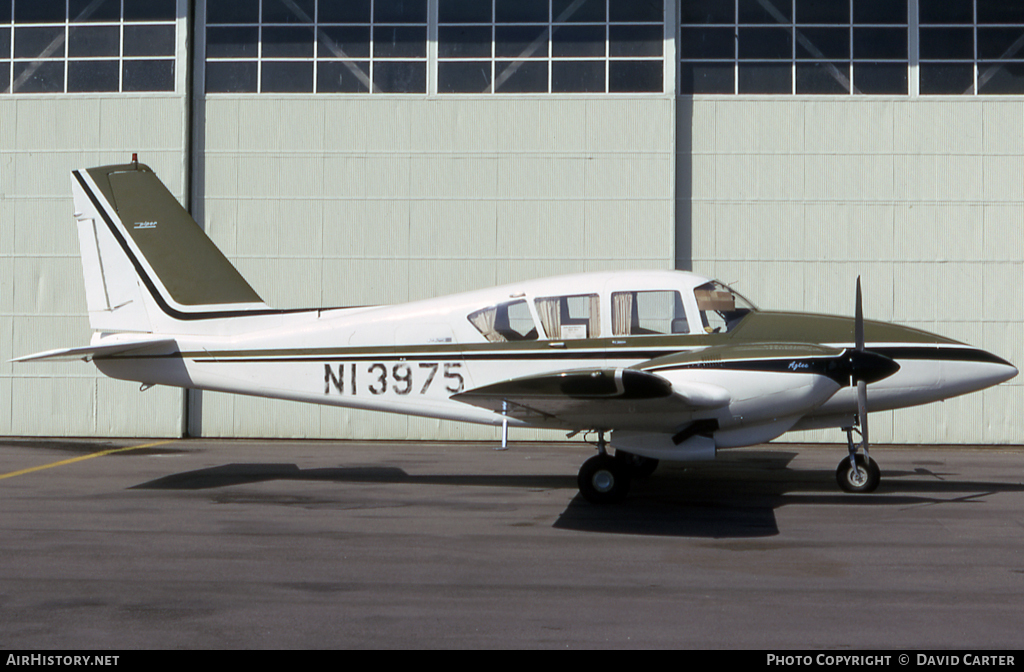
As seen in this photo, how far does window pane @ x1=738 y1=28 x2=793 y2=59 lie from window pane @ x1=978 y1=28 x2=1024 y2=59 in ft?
10.6

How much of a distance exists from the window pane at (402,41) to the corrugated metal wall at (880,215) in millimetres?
4655

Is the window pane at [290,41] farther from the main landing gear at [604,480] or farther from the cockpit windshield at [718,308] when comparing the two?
the main landing gear at [604,480]

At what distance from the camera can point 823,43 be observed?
598 inches

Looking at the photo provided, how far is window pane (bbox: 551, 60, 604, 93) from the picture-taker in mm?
15188

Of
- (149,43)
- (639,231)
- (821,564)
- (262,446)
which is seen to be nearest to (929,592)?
(821,564)

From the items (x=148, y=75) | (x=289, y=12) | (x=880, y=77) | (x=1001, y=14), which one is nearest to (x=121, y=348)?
(x=148, y=75)

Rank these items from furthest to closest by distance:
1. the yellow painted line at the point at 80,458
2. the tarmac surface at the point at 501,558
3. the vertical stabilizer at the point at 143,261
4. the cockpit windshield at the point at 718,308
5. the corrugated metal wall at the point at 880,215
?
1. the corrugated metal wall at the point at 880,215
2. the yellow painted line at the point at 80,458
3. the vertical stabilizer at the point at 143,261
4. the cockpit windshield at the point at 718,308
5. the tarmac surface at the point at 501,558

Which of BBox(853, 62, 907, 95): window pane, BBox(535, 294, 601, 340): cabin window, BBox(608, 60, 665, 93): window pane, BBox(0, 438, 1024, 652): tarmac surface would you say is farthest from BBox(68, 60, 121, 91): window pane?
BBox(853, 62, 907, 95): window pane

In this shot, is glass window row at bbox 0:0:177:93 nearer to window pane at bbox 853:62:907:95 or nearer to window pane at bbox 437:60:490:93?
window pane at bbox 437:60:490:93

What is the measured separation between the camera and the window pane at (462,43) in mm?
15281

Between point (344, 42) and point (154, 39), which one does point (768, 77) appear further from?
point (154, 39)

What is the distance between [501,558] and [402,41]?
36.5 ft

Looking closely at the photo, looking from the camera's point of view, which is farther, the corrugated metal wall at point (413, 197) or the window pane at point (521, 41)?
the window pane at point (521, 41)

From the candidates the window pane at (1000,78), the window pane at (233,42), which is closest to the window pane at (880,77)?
the window pane at (1000,78)
